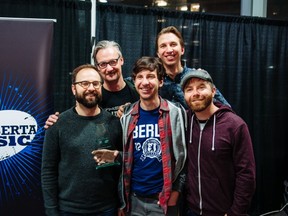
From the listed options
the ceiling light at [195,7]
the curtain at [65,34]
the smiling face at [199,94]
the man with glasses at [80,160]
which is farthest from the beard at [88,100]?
the ceiling light at [195,7]

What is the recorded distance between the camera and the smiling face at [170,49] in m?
2.14

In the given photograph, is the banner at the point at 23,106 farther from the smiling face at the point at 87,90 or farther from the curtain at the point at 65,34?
the curtain at the point at 65,34

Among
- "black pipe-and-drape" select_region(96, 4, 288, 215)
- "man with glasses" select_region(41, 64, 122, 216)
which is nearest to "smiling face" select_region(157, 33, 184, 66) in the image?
"man with glasses" select_region(41, 64, 122, 216)

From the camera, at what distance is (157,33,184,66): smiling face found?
2.14 meters

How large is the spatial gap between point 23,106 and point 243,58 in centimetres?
Answer: 231

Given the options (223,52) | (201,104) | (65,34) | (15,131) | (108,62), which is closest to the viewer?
(201,104)

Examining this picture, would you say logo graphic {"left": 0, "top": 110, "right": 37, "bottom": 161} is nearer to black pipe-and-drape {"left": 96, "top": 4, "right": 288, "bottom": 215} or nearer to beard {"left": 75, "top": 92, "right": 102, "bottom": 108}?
beard {"left": 75, "top": 92, "right": 102, "bottom": 108}

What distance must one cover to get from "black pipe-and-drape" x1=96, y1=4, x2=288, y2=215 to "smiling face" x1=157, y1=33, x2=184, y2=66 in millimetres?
973

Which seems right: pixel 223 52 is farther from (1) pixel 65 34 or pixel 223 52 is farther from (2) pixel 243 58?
(1) pixel 65 34

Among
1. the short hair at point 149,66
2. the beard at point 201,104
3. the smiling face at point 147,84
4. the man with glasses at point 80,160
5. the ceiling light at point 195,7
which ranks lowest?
the man with glasses at point 80,160

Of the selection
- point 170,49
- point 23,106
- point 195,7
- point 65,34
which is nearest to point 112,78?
point 170,49

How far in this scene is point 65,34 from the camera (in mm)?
2945

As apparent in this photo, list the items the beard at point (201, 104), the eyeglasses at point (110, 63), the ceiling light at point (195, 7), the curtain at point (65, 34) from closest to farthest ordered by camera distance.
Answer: the beard at point (201, 104), the eyeglasses at point (110, 63), the curtain at point (65, 34), the ceiling light at point (195, 7)

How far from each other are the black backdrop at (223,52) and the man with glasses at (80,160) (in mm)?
1192
